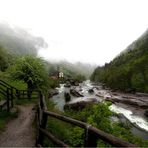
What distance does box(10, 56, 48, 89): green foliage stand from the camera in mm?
22844

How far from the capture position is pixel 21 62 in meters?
23.2

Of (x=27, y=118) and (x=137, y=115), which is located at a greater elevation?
(x=27, y=118)

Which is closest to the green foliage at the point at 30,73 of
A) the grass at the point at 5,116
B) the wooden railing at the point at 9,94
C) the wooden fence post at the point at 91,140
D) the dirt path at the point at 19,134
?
the wooden railing at the point at 9,94

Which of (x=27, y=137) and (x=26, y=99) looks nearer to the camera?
(x=27, y=137)

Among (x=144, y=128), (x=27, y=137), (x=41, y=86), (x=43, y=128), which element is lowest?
(x=144, y=128)

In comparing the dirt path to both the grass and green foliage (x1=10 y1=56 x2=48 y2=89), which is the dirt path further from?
green foliage (x1=10 y1=56 x2=48 y2=89)

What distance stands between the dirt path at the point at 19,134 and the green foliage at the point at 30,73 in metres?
9.83

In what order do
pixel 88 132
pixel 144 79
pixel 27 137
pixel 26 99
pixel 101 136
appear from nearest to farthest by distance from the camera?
pixel 101 136, pixel 88 132, pixel 27 137, pixel 26 99, pixel 144 79

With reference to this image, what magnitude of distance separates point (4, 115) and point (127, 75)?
103151mm

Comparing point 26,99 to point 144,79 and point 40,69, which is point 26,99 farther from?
point 144,79

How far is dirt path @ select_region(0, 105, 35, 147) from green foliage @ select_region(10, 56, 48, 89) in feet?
32.3

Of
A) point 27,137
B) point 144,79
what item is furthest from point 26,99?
point 144,79

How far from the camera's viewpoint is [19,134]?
403 inches

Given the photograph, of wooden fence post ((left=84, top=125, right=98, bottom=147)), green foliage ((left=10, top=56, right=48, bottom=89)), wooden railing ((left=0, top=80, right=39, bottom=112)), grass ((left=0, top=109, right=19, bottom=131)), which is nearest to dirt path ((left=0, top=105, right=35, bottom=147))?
grass ((left=0, top=109, right=19, bottom=131))
